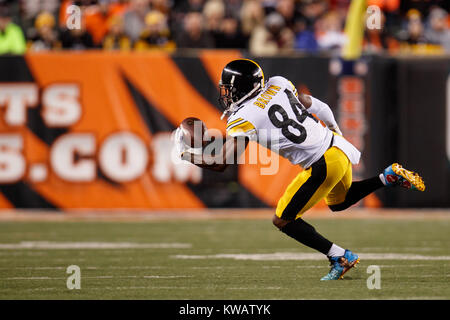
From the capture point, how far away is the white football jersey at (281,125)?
600 centimetres

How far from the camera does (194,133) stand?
6.06 metres

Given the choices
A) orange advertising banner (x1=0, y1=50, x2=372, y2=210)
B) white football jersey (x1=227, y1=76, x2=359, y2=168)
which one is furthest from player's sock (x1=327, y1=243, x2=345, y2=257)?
orange advertising banner (x1=0, y1=50, x2=372, y2=210)

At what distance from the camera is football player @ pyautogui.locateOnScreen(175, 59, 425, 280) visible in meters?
6.05

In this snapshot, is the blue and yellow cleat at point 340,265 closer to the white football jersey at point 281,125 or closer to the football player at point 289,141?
the football player at point 289,141

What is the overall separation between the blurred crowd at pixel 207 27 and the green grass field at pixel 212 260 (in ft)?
9.82

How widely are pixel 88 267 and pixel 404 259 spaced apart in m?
2.50

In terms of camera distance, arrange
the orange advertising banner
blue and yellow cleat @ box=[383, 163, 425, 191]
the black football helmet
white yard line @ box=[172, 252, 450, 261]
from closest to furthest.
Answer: the black football helmet < blue and yellow cleat @ box=[383, 163, 425, 191] < white yard line @ box=[172, 252, 450, 261] < the orange advertising banner

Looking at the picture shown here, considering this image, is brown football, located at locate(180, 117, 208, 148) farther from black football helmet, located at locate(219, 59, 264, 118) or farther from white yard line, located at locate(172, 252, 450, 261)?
white yard line, located at locate(172, 252, 450, 261)

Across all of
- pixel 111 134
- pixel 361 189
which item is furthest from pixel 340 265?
pixel 111 134

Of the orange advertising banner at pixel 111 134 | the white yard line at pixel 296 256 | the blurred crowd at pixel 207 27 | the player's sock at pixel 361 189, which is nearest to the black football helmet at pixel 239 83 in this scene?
the player's sock at pixel 361 189

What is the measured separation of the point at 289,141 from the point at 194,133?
2.09 ft

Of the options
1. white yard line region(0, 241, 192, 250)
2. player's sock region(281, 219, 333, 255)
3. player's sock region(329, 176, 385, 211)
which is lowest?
white yard line region(0, 241, 192, 250)

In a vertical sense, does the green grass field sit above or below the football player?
below

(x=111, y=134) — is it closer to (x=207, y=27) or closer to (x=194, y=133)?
(x=207, y=27)
